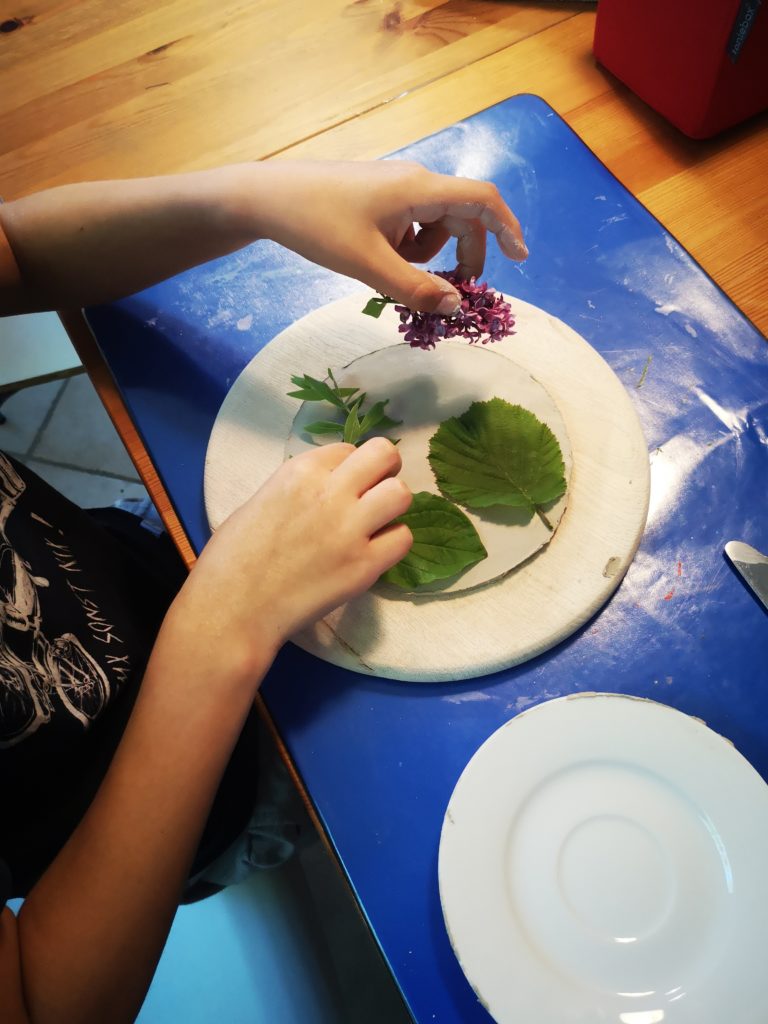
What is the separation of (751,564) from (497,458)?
0.23 meters

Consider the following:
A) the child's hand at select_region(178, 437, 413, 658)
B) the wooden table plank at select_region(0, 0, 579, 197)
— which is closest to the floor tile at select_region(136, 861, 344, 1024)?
the child's hand at select_region(178, 437, 413, 658)

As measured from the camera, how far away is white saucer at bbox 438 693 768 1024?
51 centimetres

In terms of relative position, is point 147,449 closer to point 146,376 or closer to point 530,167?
point 146,376

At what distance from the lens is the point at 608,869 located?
547 millimetres

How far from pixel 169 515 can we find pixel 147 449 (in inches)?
2.9

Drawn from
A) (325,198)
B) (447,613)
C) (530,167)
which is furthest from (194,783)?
(530,167)

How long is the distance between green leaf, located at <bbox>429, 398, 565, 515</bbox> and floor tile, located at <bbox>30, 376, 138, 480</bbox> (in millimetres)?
1121

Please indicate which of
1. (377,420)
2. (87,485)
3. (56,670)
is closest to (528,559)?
(377,420)

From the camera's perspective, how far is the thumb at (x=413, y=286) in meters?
0.66

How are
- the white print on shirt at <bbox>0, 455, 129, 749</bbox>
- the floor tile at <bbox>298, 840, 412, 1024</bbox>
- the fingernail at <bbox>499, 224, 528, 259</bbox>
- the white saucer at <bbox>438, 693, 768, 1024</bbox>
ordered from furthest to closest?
1. the floor tile at <bbox>298, 840, 412, 1024</bbox>
2. the fingernail at <bbox>499, 224, 528, 259</bbox>
3. the white print on shirt at <bbox>0, 455, 129, 749</bbox>
4. the white saucer at <bbox>438, 693, 768, 1024</bbox>

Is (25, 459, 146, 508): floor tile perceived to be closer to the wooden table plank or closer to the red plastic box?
the wooden table plank

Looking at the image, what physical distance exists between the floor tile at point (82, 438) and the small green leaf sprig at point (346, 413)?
1.04 metres

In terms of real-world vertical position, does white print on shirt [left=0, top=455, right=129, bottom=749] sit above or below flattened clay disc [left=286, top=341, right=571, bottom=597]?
below

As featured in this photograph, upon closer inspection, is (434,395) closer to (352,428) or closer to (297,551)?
(352,428)
